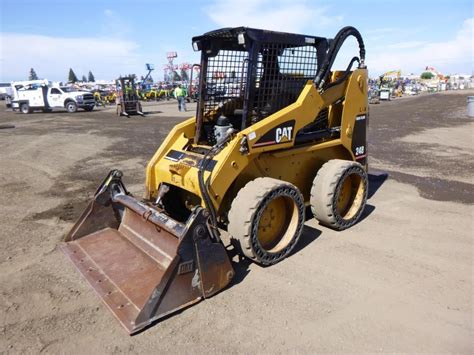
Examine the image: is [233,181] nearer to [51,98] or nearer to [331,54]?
[331,54]

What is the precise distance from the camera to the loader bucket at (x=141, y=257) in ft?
10.7

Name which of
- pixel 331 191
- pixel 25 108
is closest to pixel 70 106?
pixel 25 108

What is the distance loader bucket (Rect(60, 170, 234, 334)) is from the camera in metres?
3.26

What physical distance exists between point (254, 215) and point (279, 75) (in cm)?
184

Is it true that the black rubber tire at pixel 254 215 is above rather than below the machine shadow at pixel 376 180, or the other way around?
above

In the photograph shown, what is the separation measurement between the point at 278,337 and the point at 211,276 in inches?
32.3

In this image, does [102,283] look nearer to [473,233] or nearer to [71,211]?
[71,211]

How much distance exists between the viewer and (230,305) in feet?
11.3

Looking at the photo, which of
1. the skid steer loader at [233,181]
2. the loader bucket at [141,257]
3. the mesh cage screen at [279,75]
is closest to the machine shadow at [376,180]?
the skid steer loader at [233,181]

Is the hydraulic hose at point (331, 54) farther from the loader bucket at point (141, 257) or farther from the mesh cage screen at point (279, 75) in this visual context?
the loader bucket at point (141, 257)

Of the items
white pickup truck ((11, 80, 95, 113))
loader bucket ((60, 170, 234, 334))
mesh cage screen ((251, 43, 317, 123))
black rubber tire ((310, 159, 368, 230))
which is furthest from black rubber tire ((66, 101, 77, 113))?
black rubber tire ((310, 159, 368, 230))

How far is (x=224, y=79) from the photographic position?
16.3 feet

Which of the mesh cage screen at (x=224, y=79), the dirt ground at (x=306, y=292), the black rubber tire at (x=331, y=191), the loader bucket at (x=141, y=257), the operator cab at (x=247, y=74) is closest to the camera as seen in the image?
the dirt ground at (x=306, y=292)

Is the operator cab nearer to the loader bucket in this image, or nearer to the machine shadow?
the loader bucket
